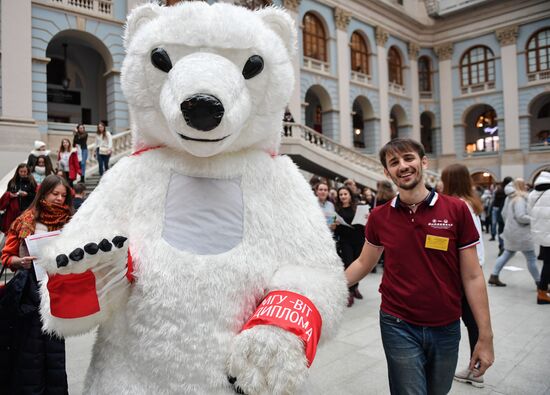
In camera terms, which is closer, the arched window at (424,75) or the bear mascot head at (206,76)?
the bear mascot head at (206,76)

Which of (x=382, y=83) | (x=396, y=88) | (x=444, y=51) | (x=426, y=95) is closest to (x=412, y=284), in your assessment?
(x=382, y=83)

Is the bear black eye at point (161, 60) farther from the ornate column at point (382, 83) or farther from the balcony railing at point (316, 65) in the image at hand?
the ornate column at point (382, 83)

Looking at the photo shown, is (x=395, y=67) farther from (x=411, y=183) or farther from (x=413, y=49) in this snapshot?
(x=411, y=183)

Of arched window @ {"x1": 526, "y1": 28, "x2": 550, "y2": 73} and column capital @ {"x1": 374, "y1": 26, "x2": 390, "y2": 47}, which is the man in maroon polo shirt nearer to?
column capital @ {"x1": 374, "y1": 26, "x2": 390, "y2": 47}

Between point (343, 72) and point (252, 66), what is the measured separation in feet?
64.7

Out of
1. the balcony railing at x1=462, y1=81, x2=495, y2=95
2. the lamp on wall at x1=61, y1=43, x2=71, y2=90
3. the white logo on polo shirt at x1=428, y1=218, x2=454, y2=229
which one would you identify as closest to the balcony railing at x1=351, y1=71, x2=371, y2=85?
the balcony railing at x1=462, y1=81, x2=495, y2=95

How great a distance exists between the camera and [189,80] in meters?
1.31

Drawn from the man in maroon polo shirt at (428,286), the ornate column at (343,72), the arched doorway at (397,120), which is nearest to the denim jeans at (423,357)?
the man in maroon polo shirt at (428,286)

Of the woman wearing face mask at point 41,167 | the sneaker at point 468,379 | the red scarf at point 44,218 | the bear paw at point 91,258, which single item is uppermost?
the woman wearing face mask at point 41,167

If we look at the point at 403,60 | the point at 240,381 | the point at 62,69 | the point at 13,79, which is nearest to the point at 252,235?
the point at 240,381

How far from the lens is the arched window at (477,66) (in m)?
23.8

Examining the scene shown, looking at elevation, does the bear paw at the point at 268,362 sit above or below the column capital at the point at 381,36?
below

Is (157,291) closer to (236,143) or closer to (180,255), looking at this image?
(180,255)

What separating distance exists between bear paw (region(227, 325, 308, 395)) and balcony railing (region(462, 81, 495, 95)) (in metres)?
27.0
